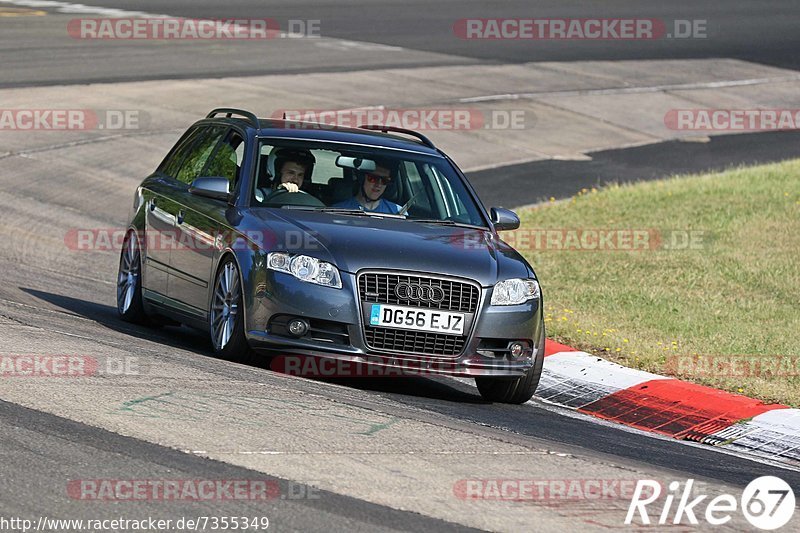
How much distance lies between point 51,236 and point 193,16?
18794 mm

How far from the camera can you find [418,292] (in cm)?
888

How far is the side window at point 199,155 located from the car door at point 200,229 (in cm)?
1

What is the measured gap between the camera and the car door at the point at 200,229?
389 inches

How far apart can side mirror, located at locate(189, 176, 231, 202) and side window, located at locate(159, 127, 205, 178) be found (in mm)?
1485

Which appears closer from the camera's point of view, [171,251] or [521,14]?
[171,251]

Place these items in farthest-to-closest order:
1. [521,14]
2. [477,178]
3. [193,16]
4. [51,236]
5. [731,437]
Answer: [521,14] < [193,16] < [477,178] < [51,236] < [731,437]

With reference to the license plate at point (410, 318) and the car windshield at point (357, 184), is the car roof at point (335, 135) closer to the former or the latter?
the car windshield at point (357, 184)

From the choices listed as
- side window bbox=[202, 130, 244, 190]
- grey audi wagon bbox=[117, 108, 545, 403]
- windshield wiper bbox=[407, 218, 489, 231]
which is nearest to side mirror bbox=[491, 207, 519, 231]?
grey audi wagon bbox=[117, 108, 545, 403]

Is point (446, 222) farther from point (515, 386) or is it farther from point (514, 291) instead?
point (515, 386)

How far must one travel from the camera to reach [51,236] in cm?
1539

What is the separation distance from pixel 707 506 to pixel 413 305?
287cm

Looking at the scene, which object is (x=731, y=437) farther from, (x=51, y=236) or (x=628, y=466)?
(x=51, y=236)

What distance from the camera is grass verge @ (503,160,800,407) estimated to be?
35.9ft

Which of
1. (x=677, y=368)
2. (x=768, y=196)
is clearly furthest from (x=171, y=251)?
(x=768, y=196)
